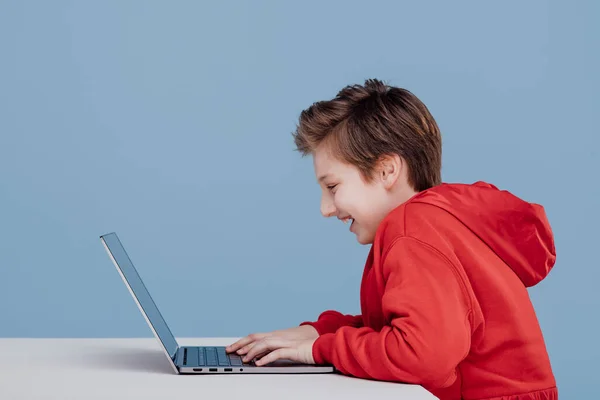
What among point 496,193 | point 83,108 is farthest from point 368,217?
point 83,108

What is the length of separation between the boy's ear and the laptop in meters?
0.37

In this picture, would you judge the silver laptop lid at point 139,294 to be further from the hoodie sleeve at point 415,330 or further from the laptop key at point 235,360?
the hoodie sleeve at point 415,330

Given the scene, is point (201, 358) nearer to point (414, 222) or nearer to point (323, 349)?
point (323, 349)

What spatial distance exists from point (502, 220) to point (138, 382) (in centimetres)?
63

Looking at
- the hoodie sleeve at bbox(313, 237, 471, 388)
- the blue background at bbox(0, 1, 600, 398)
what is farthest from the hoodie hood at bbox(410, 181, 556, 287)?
the blue background at bbox(0, 1, 600, 398)

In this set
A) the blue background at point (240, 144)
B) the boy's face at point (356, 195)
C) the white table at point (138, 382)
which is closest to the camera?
the white table at point (138, 382)

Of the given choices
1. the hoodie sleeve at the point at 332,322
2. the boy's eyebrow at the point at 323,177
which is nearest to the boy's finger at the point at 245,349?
the hoodie sleeve at the point at 332,322

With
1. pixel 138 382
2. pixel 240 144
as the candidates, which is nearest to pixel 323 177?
pixel 138 382

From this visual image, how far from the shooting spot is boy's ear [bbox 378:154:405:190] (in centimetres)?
163

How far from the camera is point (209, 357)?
1.48 metres

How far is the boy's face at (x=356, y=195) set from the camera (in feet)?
5.26

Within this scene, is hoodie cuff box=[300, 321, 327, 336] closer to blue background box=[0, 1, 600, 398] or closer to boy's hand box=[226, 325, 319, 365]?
boy's hand box=[226, 325, 319, 365]

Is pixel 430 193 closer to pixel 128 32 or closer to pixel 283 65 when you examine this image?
pixel 283 65

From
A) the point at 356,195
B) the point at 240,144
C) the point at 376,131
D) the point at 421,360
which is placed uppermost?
the point at 240,144
